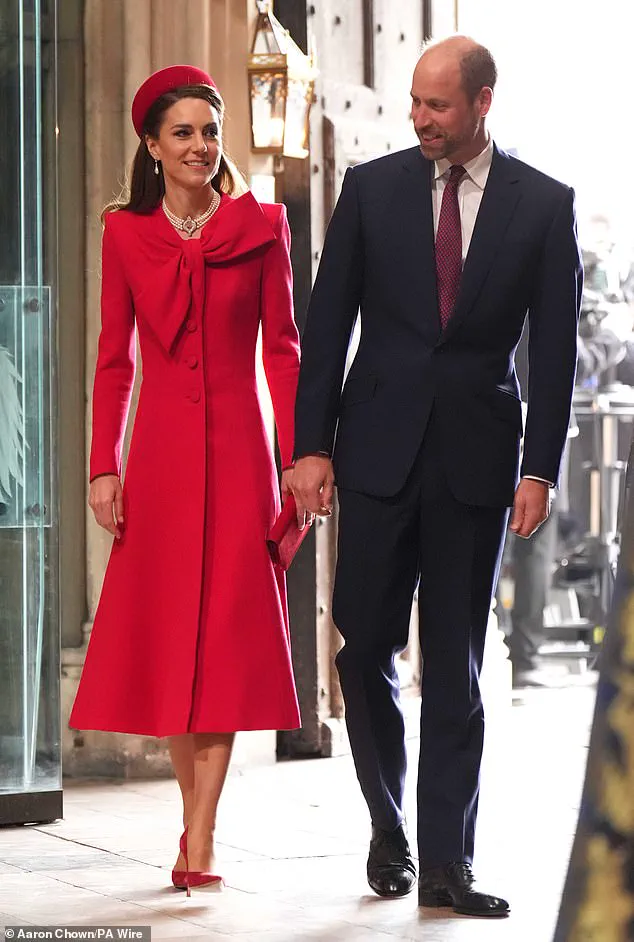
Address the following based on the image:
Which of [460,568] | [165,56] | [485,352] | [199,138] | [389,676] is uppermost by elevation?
[165,56]

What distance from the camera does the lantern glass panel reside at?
496 cm

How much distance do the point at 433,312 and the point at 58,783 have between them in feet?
6.14

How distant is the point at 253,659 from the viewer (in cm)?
301

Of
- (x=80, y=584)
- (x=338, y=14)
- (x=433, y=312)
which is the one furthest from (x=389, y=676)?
(x=338, y=14)

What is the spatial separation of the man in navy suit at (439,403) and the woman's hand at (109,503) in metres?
0.40

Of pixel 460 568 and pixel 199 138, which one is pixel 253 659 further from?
pixel 199 138

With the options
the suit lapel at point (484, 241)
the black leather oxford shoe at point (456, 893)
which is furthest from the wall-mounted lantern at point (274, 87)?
the black leather oxford shoe at point (456, 893)

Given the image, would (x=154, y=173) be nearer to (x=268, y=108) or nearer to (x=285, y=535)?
(x=285, y=535)

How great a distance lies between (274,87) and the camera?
4961mm

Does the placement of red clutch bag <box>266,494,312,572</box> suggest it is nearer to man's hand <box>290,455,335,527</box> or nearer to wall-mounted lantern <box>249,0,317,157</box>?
man's hand <box>290,455,335,527</box>

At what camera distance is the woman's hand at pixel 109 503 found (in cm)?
305

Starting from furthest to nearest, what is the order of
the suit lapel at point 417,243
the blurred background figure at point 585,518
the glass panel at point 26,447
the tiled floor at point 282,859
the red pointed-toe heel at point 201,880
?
the blurred background figure at point 585,518, the glass panel at point 26,447, the red pointed-toe heel at point 201,880, the suit lapel at point 417,243, the tiled floor at point 282,859

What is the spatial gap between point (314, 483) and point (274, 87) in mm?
2446

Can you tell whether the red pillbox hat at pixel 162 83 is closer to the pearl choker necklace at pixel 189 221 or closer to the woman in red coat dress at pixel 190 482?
the woman in red coat dress at pixel 190 482
